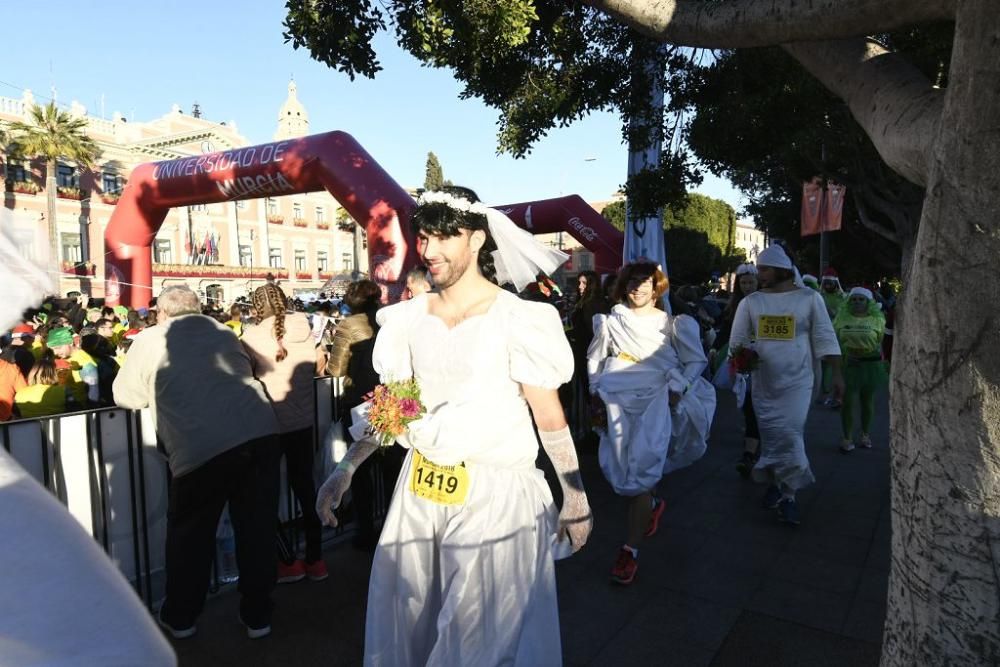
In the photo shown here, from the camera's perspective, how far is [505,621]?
2225 millimetres

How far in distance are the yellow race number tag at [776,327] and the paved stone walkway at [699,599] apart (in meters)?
1.35

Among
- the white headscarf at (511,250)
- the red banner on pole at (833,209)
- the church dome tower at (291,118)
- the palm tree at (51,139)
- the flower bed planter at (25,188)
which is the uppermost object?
the church dome tower at (291,118)

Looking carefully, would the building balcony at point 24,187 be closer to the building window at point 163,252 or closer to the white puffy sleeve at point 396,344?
the building window at point 163,252

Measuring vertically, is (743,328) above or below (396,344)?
below

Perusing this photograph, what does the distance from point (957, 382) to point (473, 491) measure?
1499mm

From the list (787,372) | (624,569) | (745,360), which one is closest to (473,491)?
(624,569)

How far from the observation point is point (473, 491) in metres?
2.32

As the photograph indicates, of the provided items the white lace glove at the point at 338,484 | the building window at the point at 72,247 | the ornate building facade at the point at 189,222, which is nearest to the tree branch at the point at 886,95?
the white lace glove at the point at 338,484

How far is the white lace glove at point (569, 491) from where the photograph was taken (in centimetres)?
241

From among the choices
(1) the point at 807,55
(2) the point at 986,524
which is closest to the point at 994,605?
(2) the point at 986,524

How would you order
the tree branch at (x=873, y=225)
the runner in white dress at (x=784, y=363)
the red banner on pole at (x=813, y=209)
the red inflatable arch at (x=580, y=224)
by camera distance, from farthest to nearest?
the red banner on pole at (x=813, y=209) < the red inflatable arch at (x=580, y=224) < the tree branch at (x=873, y=225) < the runner in white dress at (x=784, y=363)

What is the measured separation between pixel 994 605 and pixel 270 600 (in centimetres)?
306

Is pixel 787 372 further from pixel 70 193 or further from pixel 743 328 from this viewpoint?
pixel 70 193

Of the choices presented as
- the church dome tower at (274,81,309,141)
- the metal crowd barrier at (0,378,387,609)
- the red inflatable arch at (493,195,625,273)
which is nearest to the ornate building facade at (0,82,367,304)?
the church dome tower at (274,81,309,141)
